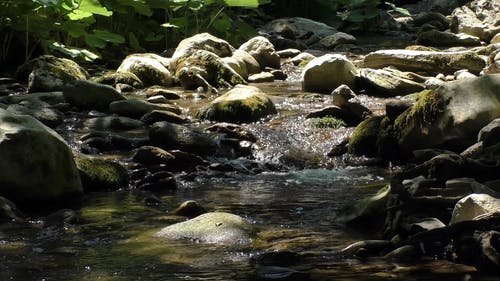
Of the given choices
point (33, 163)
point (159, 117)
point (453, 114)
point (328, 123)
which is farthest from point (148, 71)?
point (33, 163)

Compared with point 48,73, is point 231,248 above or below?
below

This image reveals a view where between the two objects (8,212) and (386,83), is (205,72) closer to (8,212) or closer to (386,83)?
(386,83)

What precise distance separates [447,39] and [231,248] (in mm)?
10957

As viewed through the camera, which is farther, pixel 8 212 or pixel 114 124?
pixel 114 124

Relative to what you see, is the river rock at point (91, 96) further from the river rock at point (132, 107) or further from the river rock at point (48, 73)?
the river rock at point (48, 73)

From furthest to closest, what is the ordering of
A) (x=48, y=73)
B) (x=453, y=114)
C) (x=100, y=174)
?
(x=48, y=73) < (x=453, y=114) < (x=100, y=174)

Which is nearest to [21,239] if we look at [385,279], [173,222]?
[173,222]

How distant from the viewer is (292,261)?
13.4 ft

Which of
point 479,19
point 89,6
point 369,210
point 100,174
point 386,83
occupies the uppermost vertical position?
point 89,6

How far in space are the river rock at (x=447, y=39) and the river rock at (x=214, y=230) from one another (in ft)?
34.2

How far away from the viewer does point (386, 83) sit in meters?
9.84

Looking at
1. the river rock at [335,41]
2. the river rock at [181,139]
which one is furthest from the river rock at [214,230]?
the river rock at [335,41]

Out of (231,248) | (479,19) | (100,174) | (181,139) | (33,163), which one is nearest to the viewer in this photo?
(231,248)

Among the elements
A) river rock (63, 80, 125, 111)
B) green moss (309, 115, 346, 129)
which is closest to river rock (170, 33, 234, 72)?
river rock (63, 80, 125, 111)
